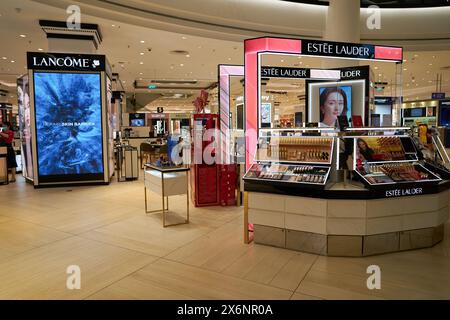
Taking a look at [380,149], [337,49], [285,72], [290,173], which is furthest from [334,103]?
[290,173]

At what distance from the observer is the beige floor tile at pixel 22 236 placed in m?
3.85

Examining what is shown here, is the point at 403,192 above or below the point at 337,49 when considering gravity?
below

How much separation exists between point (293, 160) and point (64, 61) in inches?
246

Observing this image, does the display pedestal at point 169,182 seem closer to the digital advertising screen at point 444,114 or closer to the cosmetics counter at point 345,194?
the cosmetics counter at point 345,194

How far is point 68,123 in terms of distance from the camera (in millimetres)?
7781

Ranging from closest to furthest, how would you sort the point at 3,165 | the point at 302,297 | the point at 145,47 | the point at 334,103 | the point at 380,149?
the point at 302,297
the point at 380,149
the point at 334,103
the point at 3,165
the point at 145,47

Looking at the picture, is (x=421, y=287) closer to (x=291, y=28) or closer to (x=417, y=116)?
(x=291, y=28)

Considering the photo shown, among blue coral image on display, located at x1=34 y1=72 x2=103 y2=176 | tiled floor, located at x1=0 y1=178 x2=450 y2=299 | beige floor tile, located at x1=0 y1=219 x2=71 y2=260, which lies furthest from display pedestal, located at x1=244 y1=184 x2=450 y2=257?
blue coral image on display, located at x1=34 y1=72 x2=103 y2=176

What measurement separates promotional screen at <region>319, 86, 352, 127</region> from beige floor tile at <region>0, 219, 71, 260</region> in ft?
18.3

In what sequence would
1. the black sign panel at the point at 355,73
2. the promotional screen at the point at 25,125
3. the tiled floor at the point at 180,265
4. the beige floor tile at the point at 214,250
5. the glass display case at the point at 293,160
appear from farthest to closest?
the promotional screen at the point at 25,125, the black sign panel at the point at 355,73, the glass display case at the point at 293,160, the beige floor tile at the point at 214,250, the tiled floor at the point at 180,265

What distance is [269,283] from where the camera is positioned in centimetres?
295

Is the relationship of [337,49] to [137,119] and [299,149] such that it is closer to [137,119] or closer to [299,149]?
[299,149]

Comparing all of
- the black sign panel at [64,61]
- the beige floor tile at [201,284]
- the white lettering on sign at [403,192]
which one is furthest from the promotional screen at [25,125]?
the white lettering on sign at [403,192]

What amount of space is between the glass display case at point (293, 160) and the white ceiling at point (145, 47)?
5.50 m
